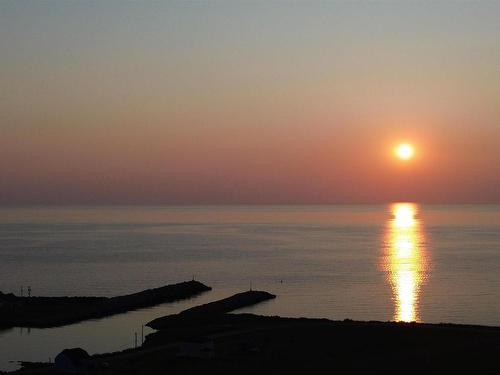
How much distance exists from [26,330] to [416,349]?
33.8m

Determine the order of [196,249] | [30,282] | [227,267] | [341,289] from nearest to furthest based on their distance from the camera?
[341,289], [30,282], [227,267], [196,249]

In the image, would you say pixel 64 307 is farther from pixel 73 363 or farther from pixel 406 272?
pixel 406 272

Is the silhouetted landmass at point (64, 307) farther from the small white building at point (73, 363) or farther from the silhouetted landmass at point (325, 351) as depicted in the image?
the small white building at point (73, 363)

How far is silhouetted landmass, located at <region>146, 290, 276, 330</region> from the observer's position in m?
62.5

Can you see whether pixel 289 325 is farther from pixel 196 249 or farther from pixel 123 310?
pixel 196 249

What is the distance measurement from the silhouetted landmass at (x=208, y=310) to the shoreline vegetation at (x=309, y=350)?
13.6 feet

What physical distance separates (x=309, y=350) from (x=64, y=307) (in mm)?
33891

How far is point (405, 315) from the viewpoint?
232 ft

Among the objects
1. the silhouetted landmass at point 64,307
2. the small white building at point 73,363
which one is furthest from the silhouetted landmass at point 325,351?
the silhouetted landmass at point 64,307

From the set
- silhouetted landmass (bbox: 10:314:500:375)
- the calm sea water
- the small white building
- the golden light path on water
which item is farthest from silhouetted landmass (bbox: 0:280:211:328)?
the golden light path on water

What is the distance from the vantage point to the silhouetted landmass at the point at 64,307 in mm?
65250

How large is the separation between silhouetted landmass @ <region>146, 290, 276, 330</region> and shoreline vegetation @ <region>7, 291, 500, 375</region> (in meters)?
4.14

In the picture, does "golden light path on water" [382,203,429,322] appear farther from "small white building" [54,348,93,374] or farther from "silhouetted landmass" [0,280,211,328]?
"small white building" [54,348,93,374]

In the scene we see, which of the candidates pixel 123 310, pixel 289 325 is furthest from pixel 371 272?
pixel 289 325
